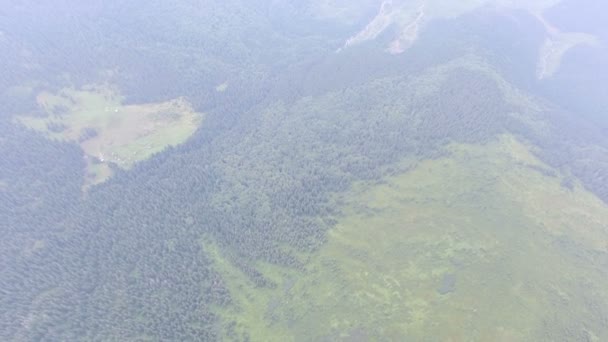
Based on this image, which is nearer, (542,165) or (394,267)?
(394,267)

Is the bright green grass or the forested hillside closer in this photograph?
the bright green grass

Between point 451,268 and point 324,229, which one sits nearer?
point 451,268

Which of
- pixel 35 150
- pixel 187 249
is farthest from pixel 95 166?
pixel 187 249

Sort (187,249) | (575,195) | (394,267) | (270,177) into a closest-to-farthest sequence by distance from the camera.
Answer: (394,267) → (187,249) → (575,195) → (270,177)

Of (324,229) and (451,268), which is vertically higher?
(324,229)

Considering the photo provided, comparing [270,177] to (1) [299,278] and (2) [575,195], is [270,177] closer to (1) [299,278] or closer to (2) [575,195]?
(1) [299,278]

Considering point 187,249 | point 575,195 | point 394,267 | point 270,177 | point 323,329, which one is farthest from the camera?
point 270,177

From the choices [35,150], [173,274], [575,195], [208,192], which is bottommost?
[575,195]

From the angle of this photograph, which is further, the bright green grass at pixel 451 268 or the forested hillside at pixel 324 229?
the forested hillside at pixel 324 229
